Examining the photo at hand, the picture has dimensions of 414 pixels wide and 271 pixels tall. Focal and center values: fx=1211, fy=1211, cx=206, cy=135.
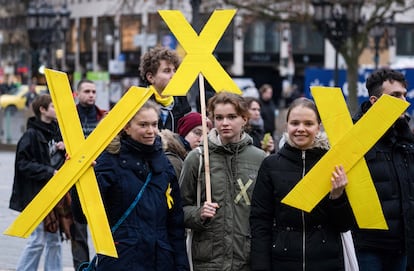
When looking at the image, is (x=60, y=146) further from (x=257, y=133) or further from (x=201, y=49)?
(x=201, y=49)

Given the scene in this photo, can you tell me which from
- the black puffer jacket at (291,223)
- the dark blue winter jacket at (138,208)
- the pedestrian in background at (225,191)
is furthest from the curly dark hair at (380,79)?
the dark blue winter jacket at (138,208)

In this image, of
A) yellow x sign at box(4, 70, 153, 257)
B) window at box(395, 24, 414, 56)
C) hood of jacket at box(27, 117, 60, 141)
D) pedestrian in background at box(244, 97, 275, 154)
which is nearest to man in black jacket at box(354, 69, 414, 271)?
yellow x sign at box(4, 70, 153, 257)

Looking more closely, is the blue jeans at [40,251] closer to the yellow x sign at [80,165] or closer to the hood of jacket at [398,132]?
the hood of jacket at [398,132]

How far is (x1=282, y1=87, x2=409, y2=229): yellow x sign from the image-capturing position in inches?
236

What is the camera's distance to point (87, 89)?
10391 millimetres

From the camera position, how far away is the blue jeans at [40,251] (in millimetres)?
9984

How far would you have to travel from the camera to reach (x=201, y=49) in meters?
7.08

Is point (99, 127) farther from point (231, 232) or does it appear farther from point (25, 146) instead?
point (25, 146)

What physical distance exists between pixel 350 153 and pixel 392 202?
1.28 m

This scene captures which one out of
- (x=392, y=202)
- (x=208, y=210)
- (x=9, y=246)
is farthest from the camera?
(x=9, y=246)

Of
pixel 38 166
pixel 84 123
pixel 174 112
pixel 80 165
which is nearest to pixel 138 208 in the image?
pixel 80 165

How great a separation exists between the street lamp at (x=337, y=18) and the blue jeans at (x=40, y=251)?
1653 centimetres

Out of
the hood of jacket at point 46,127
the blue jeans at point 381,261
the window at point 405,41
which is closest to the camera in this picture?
the blue jeans at point 381,261

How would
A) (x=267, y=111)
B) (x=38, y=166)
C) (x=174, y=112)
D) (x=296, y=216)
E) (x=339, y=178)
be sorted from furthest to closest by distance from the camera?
(x=267, y=111) < (x=38, y=166) < (x=174, y=112) < (x=296, y=216) < (x=339, y=178)
